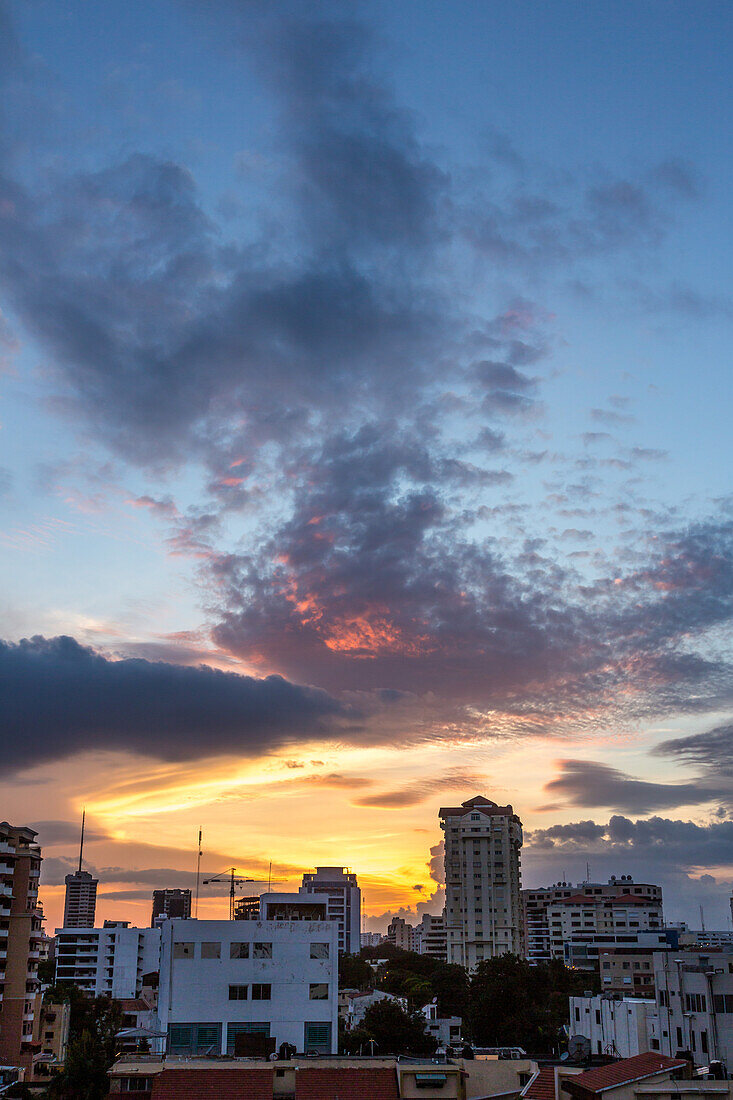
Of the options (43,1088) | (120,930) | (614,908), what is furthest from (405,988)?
(43,1088)

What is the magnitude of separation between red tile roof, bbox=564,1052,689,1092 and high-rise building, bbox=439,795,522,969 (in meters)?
141

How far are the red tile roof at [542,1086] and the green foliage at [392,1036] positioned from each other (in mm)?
42151

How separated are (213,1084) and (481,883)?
479 feet

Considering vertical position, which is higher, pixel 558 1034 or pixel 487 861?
pixel 487 861

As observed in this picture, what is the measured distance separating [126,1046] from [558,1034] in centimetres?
4131

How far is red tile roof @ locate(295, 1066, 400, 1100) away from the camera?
1507 inches

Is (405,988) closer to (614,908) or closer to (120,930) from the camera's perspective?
(120,930)

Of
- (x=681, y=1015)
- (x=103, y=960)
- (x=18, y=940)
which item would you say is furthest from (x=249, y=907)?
(x=681, y=1015)

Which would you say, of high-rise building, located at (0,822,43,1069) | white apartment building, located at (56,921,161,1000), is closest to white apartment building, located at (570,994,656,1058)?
high-rise building, located at (0,822,43,1069)

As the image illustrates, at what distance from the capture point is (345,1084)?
127ft

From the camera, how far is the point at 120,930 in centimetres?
14575

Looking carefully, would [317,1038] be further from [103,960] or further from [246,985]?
[103,960]

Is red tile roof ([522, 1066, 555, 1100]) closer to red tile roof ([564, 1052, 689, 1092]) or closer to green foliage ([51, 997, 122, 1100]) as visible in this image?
red tile roof ([564, 1052, 689, 1092])

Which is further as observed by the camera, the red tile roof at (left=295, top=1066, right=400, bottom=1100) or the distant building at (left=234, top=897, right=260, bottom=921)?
the distant building at (left=234, top=897, right=260, bottom=921)
